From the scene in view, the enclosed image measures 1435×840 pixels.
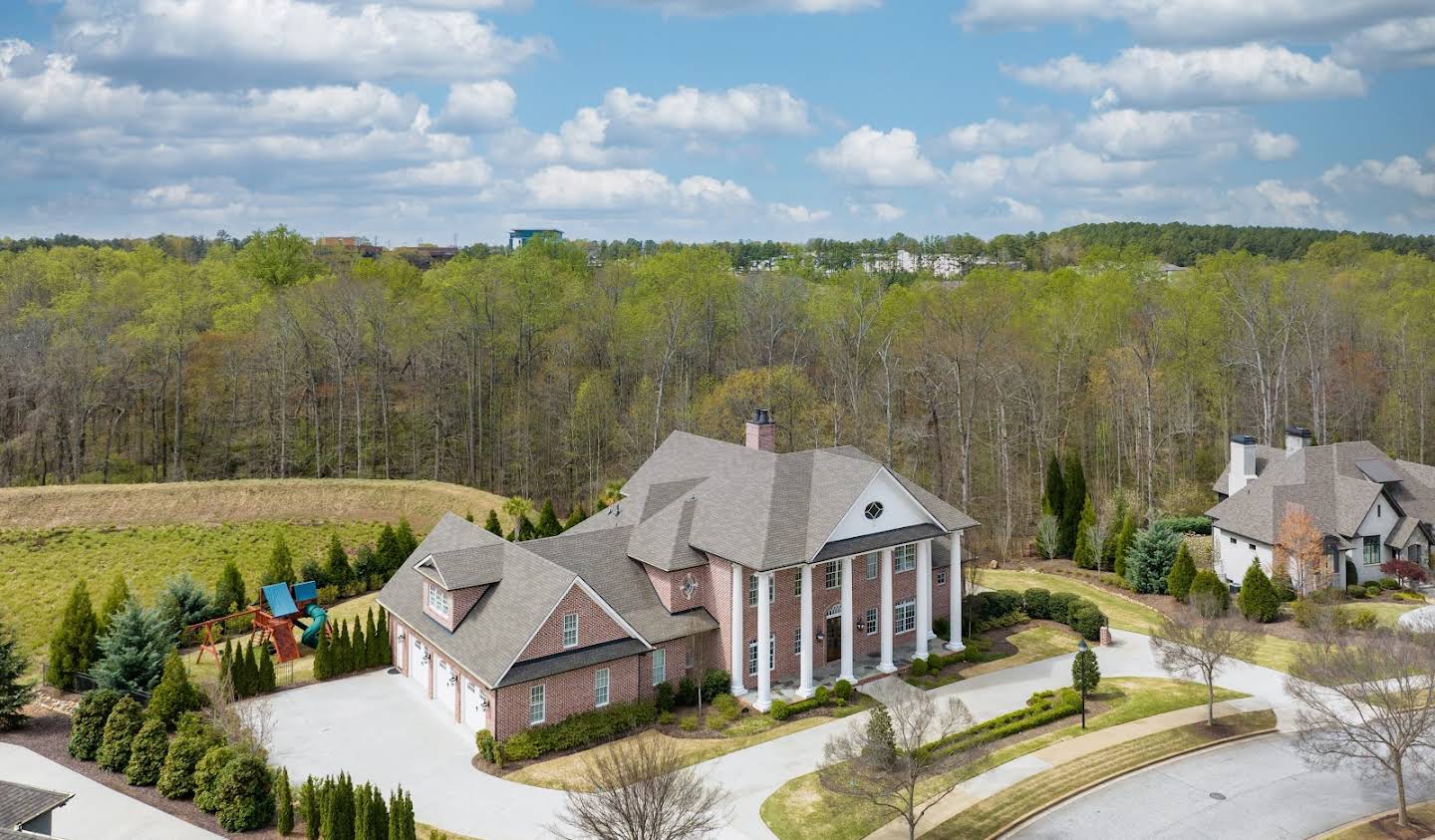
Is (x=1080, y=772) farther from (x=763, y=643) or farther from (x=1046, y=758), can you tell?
(x=763, y=643)

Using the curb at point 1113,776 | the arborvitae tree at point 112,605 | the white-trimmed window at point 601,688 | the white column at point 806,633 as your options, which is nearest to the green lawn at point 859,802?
the curb at point 1113,776

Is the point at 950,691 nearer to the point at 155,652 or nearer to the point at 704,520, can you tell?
the point at 704,520

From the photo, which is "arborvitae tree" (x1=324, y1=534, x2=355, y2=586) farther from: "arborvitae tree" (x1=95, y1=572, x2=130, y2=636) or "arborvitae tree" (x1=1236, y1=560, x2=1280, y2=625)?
"arborvitae tree" (x1=1236, y1=560, x2=1280, y2=625)

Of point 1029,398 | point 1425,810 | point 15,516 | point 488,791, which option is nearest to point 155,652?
point 488,791

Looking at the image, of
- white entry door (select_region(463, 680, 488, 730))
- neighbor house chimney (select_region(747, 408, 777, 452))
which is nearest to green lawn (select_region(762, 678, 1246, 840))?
white entry door (select_region(463, 680, 488, 730))

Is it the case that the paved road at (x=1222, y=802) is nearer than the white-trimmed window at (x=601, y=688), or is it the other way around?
the paved road at (x=1222, y=802)

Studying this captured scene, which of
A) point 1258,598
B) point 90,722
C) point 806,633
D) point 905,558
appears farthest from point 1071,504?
point 90,722

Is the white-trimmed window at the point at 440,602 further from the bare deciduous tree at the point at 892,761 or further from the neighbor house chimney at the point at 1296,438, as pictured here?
the neighbor house chimney at the point at 1296,438
